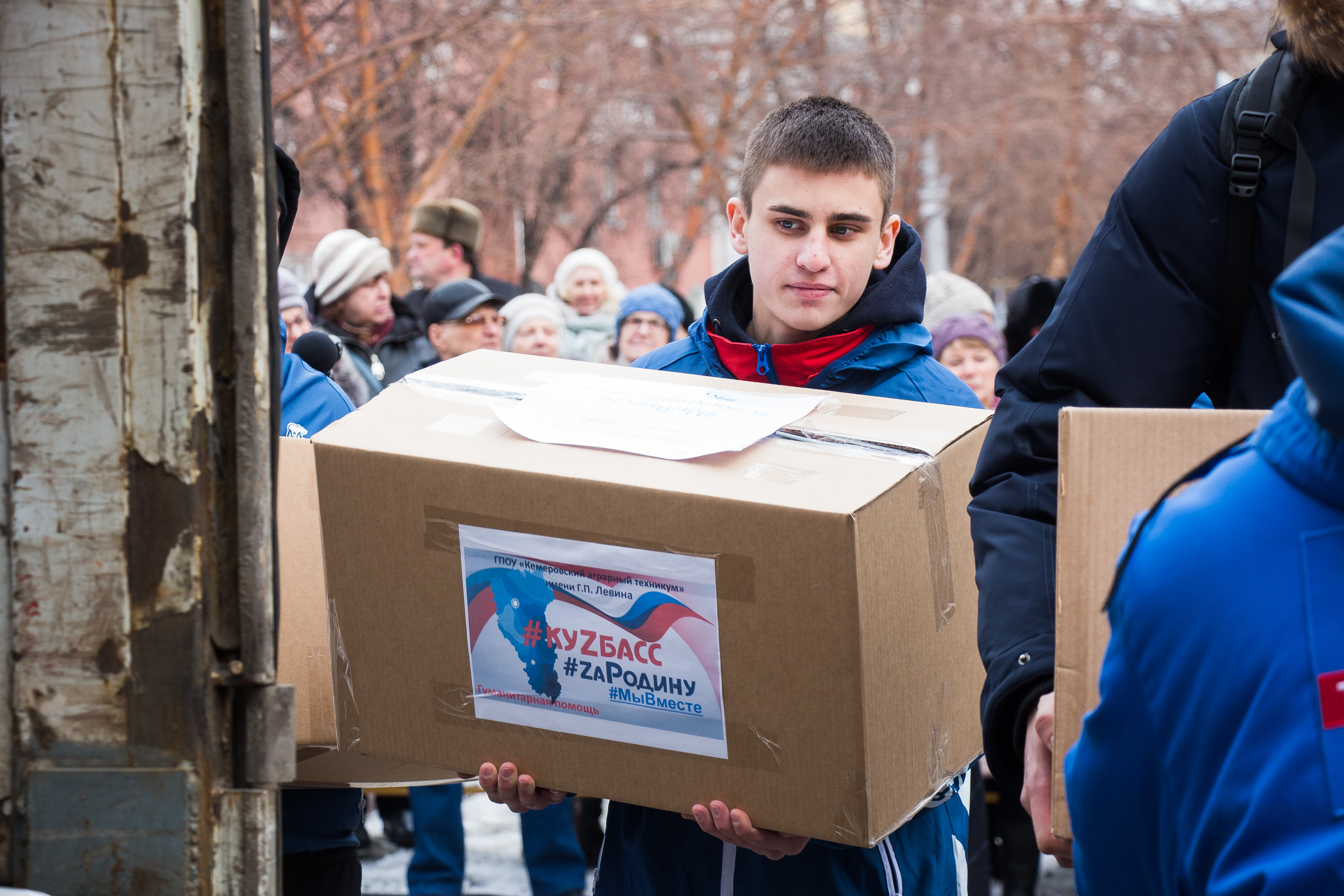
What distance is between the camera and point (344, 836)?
2500 millimetres

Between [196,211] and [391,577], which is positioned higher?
[196,211]

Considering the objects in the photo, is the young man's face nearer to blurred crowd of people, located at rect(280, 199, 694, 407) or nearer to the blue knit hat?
blurred crowd of people, located at rect(280, 199, 694, 407)

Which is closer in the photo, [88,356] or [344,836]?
[88,356]

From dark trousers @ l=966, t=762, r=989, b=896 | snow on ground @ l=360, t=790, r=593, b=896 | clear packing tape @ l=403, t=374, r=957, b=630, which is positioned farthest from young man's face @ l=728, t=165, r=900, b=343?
snow on ground @ l=360, t=790, r=593, b=896

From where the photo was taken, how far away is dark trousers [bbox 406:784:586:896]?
4.32 meters

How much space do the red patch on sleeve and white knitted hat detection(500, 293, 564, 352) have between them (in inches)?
202

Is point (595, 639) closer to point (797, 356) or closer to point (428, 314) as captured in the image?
point (797, 356)

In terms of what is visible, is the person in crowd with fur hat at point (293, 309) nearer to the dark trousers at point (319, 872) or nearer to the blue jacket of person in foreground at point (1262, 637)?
the dark trousers at point (319, 872)

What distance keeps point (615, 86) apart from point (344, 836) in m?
9.84

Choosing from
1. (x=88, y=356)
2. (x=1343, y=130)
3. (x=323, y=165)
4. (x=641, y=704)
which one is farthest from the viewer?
(x=323, y=165)

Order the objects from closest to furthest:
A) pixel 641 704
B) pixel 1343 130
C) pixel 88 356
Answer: pixel 88 356, pixel 1343 130, pixel 641 704

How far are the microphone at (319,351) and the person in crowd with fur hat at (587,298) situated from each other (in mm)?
3209

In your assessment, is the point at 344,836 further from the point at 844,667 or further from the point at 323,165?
the point at 323,165

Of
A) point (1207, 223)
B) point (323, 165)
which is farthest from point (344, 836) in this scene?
point (323, 165)
